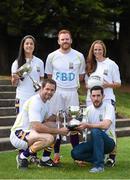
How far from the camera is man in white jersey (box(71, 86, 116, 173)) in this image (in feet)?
23.3

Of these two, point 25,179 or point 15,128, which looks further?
point 15,128

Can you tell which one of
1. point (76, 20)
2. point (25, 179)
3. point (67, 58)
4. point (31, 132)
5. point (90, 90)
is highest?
point (76, 20)

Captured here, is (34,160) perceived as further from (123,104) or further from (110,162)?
(123,104)

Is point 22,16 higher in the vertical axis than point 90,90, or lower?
higher

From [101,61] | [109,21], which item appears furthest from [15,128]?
[109,21]

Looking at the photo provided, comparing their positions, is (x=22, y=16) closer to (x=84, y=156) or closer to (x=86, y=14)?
(x=86, y=14)

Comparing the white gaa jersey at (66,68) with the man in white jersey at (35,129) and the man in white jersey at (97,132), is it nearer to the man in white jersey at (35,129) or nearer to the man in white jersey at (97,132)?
the man in white jersey at (97,132)

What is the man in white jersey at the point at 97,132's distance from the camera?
23.3 ft

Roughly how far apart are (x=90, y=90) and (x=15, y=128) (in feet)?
3.85

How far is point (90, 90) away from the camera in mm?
7395

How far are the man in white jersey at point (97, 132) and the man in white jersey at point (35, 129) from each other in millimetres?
409

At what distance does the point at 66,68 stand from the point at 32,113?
1.06 meters

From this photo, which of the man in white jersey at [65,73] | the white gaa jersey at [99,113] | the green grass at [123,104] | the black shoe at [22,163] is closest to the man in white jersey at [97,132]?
the white gaa jersey at [99,113]

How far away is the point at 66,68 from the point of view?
777 cm
